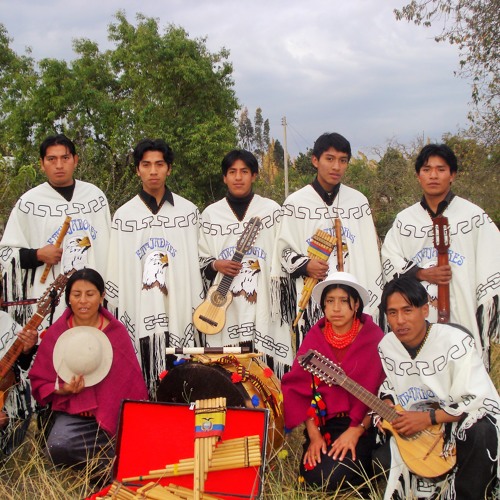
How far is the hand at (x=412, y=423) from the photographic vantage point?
10.6ft

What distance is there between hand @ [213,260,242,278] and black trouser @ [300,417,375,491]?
1389mm

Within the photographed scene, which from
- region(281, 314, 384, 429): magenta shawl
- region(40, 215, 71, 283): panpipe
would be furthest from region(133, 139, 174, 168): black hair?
region(281, 314, 384, 429): magenta shawl

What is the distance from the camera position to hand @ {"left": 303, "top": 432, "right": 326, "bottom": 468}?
3.55 m

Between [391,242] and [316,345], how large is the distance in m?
1.15

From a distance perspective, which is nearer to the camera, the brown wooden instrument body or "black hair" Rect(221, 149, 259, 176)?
the brown wooden instrument body

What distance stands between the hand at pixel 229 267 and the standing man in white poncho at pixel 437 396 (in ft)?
4.38

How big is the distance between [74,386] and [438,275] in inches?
93.2

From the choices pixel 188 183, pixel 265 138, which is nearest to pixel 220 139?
pixel 188 183

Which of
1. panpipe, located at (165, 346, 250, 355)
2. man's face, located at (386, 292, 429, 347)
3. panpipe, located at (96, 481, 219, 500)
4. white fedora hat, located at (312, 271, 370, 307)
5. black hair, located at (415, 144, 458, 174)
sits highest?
black hair, located at (415, 144, 458, 174)

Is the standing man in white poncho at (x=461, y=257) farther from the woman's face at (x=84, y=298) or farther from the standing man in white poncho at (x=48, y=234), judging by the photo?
the standing man in white poncho at (x=48, y=234)

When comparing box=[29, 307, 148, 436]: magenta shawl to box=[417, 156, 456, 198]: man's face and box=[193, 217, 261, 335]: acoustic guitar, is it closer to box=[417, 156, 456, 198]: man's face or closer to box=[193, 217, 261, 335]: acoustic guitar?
box=[193, 217, 261, 335]: acoustic guitar

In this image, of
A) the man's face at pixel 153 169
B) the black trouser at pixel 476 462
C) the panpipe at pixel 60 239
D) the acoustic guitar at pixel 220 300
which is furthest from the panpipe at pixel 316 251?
the panpipe at pixel 60 239

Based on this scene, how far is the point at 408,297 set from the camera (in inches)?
133

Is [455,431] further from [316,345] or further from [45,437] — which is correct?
[45,437]
